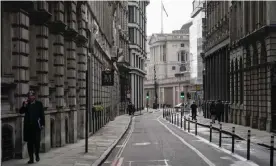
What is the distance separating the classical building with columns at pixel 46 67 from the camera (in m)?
14.9

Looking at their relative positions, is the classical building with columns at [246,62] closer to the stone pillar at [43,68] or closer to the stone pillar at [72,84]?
the stone pillar at [72,84]

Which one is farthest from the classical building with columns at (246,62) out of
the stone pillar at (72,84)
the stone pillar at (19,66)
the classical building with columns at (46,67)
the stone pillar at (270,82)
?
the stone pillar at (19,66)

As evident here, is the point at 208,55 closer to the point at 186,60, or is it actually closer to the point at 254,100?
the point at 254,100

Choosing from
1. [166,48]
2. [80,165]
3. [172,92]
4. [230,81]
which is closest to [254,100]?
[230,81]

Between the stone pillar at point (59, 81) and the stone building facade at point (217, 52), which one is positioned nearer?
the stone pillar at point (59, 81)

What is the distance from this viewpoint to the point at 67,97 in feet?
74.0

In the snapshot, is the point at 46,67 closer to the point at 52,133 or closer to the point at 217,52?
the point at 52,133

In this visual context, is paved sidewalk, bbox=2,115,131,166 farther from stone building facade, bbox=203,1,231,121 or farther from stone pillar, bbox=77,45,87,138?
stone building facade, bbox=203,1,231,121

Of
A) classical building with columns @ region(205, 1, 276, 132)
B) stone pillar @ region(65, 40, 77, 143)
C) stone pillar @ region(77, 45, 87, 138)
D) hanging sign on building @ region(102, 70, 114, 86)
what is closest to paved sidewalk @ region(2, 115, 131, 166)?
stone pillar @ region(65, 40, 77, 143)

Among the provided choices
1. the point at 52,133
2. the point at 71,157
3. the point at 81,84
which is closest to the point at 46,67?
the point at 52,133

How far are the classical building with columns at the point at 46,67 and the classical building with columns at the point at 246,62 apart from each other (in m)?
10.8

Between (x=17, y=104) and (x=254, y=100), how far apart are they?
23441 mm

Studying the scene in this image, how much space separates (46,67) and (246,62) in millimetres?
23652

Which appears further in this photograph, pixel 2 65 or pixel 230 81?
pixel 230 81
